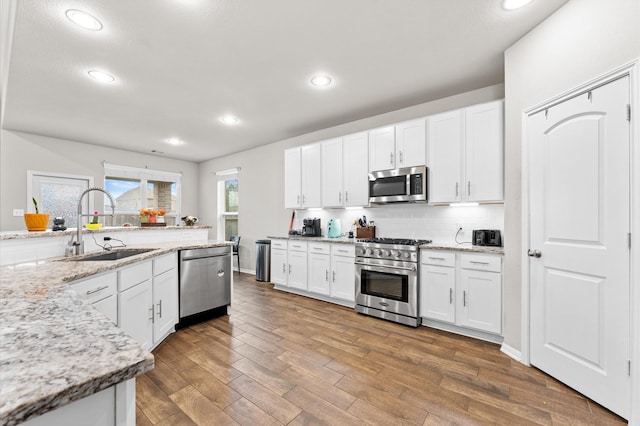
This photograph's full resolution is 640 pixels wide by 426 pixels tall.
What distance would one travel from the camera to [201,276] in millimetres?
3262

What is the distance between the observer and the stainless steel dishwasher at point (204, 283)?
10.2 feet

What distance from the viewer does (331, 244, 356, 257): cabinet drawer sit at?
12.5 feet

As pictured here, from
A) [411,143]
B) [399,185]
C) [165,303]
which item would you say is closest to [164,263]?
[165,303]

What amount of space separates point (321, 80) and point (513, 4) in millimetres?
1780

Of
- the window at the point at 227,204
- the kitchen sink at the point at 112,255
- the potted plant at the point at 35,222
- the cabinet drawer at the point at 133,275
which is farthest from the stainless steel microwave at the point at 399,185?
the window at the point at 227,204

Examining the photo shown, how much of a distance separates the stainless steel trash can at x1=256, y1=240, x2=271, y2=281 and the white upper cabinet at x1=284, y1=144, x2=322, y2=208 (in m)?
0.99

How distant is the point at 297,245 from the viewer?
14.7 feet

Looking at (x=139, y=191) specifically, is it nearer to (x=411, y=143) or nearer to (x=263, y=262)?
(x=263, y=262)

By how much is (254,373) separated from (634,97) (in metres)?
3.09

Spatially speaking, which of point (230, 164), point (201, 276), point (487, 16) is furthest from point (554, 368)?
A: point (230, 164)

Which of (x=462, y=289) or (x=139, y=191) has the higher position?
(x=139, y=191)

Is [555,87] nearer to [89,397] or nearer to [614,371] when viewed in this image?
[614,371]

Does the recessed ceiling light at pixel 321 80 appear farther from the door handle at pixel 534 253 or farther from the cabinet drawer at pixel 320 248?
the door handle at pixel 534 253

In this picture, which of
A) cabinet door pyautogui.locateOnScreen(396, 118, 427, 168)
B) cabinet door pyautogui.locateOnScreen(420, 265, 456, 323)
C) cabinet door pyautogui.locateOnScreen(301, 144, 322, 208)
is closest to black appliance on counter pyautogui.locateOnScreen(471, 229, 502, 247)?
cabinet door pyautogui.locateOnScreen(420, 265, 456, 323)
